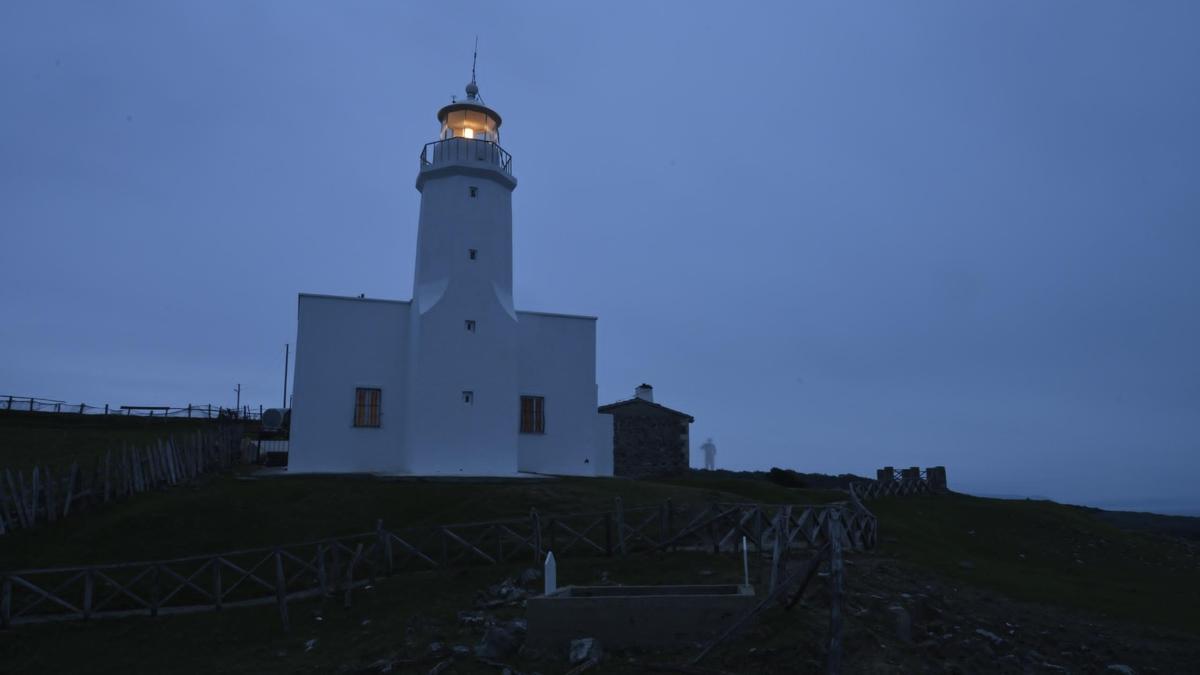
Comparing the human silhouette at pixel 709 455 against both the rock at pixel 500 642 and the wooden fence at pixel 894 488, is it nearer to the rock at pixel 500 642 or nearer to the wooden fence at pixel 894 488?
the wooden fence at pixel 894 488

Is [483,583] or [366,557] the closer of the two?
[483,583]

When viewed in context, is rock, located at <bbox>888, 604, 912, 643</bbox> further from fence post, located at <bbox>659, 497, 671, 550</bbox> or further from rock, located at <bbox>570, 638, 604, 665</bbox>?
fence post, located at <bbox>659, 497, 671, 550</bbox>

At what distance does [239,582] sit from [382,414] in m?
12.7

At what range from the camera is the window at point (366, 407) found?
28047 mm

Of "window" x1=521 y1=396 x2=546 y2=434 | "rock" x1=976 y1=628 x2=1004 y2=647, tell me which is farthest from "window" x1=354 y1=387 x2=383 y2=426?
"rock" x1=976 y1=628 x2=1004 y2=647

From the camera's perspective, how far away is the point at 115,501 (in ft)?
70.6

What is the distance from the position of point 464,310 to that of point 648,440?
533 inches

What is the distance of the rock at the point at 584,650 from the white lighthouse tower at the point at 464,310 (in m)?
16.4

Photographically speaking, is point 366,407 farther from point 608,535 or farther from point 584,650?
point 584,650

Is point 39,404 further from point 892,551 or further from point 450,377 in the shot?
point 892,551

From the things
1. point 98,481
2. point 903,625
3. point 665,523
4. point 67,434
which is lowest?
point 903,625

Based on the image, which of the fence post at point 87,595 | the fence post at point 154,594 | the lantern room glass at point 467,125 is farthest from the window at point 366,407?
the fence post at point 87,595

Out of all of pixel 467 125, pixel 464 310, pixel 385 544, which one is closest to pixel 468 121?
pixel 467 125

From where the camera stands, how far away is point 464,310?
28078 mm
